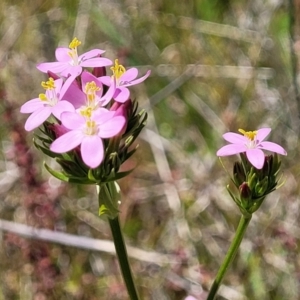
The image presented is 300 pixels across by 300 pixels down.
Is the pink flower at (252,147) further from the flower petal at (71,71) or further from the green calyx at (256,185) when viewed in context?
the flower petal at (71,71)

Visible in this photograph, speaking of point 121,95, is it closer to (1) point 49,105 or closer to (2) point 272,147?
(1) point 49,105

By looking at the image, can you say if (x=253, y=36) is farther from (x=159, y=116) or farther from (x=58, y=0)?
(x=58, y=0)

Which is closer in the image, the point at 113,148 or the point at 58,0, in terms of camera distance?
the point at 113,148

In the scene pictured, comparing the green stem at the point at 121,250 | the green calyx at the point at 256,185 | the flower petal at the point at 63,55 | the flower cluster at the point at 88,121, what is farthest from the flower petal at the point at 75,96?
the green calyx at the point at 256,185

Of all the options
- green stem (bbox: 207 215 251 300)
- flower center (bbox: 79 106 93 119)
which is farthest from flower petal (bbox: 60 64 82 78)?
green stem (bbox: 207 215 251 300)

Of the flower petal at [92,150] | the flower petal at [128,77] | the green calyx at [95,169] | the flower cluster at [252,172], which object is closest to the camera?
the flower petal at [92,150]

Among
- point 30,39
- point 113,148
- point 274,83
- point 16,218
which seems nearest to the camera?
point 113,148

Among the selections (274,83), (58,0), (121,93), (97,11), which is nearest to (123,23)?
(97,11)
